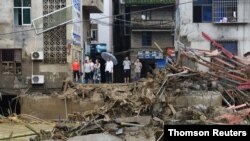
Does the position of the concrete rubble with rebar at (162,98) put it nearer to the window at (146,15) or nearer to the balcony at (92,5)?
the balcony at (92,5)

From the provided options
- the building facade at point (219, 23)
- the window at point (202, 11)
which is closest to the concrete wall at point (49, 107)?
the building facade at point (219, 23)

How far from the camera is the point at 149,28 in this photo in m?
55.3

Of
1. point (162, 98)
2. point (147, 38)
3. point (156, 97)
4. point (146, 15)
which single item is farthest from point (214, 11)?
point (146, 15)

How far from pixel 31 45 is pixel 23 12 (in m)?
2.09

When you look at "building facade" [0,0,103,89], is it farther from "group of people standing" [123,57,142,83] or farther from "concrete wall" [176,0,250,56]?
"concrete wall" [176,0,250,56]

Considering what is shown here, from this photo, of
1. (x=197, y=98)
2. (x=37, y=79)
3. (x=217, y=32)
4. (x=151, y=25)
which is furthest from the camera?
(x=151, y=25)

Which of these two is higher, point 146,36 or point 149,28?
point 149,28

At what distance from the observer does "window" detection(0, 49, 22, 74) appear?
34562 millimetres

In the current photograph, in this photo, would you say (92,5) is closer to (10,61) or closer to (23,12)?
(23,12)

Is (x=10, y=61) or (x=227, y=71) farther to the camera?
(x=10, y=61)

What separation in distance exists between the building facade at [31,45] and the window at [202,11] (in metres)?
8.22

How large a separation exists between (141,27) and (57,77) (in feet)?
72.9

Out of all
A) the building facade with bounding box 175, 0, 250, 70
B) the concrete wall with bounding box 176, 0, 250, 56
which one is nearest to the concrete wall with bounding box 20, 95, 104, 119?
the concrete wall with bounding box 176, 0, 250, 56

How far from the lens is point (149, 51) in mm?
55562
